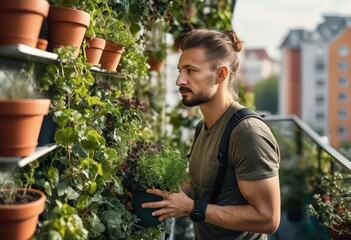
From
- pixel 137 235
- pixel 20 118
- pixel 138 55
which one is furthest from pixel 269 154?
pixel 138 55

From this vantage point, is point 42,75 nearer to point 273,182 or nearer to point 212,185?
point 212,185

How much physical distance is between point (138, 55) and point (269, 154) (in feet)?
3.87

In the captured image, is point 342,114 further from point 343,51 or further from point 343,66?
point 343,51

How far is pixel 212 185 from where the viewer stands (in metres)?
1.97

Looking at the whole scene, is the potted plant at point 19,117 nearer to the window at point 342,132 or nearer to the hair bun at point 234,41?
the hair bun at point 234,41

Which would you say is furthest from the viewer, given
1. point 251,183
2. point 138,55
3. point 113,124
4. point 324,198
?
point 324,198

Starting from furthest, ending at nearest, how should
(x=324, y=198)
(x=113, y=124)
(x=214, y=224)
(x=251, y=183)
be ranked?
1. (x=324, y=198)
2. (x=113, y=124)
3. (x=214, y=224)
4. (x=251, y=183)

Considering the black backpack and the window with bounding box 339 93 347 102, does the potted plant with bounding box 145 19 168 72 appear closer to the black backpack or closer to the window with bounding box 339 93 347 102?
the black backpack

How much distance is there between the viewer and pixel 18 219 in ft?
4.59

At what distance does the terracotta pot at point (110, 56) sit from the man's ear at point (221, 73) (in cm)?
62

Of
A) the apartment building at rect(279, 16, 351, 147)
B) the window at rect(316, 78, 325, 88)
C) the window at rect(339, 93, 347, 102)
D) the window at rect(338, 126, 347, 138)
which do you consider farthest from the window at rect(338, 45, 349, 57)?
the window at rect(338, 126, 347, 138)

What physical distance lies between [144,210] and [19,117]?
2.82 ft

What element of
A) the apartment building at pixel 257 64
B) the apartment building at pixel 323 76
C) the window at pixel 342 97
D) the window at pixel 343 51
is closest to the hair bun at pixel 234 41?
the apartment building at pixel 323 76

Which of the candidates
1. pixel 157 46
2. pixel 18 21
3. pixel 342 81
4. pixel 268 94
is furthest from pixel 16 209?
pixel 268 94
